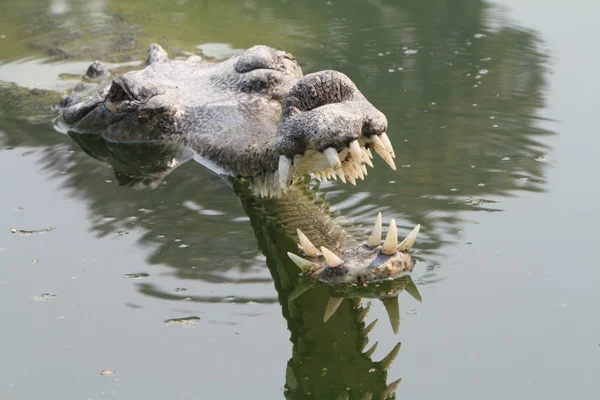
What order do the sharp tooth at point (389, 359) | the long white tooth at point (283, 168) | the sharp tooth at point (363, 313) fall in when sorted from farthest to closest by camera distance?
the long white tooth at point (283, 168) < the sharp tooth at point (363, 313) < the sharp tooth at point (389, 359)

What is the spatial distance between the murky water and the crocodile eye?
59 centimetres

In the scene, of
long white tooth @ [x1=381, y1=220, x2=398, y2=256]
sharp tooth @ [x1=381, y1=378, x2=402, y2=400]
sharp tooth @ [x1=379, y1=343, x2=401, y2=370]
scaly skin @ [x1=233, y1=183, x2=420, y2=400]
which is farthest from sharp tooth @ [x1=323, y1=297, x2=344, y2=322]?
sharp tooth @ [x1=381, y1=378, x2=402, y2=400]

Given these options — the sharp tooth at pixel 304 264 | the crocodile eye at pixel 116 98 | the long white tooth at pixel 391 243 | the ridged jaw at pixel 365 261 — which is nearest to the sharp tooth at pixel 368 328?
the ridged jaw at pixel 365 261

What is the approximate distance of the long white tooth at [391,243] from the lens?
5088 millimetres

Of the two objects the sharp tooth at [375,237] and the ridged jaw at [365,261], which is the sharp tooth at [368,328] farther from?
the sharp tooth at [375,237]

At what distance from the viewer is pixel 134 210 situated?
682 centimetres

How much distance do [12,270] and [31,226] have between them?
703mm

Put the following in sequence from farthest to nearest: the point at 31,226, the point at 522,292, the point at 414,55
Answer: the point at 414,55
the point at 31,226
the point at 522,292

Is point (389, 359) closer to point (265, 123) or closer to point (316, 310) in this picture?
point (316, 310)

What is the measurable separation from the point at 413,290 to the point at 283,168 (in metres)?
1.07

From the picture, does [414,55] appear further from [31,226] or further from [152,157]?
[31,226]

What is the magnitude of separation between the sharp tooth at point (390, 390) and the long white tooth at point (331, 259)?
1.02 metres

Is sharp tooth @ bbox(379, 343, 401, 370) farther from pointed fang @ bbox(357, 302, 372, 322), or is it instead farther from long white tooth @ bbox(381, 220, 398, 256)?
long white tooth @ bbox(381, 220, 398, 256)

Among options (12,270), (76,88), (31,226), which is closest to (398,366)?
(12,270)
